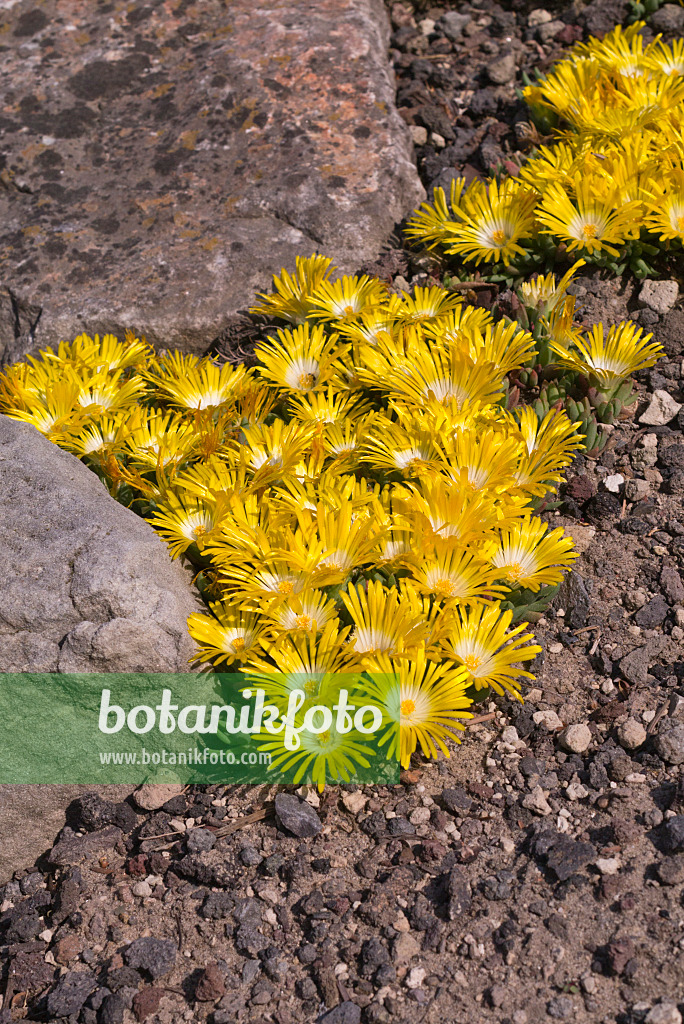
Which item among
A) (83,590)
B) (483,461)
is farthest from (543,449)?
(83,590)

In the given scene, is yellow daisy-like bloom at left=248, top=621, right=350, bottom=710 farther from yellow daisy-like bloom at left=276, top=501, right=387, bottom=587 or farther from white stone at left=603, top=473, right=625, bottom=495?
white stone at left=603, top=473, right=625, bottom=495

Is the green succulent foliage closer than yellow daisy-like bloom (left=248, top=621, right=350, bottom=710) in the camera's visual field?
No

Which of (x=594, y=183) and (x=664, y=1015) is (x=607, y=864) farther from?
(x=594, y=183)

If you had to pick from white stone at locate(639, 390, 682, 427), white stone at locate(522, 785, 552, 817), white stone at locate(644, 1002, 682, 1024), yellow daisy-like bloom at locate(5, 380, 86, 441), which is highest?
white stone at locate(639, 390, 682, 427)

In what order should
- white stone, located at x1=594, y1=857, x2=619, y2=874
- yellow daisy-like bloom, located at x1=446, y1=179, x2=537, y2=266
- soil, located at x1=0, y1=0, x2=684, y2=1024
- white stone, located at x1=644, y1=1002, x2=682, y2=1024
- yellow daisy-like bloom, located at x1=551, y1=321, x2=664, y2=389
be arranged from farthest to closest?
yellow daisy-like bloom, located at x1=446, y1=179, x2=537, y2=266
yellow daisy-like bloom, located at x1=551, y1=321, x2=664, y2=389
white stone, located at x1=594, y1=857, x2=619, y2=874
soil, located at x1=0, y1=0, x2=684, y2=1024
white stone, located at x1=644, y1=1002, x2=682, y2=1024

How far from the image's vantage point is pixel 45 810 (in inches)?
93.3

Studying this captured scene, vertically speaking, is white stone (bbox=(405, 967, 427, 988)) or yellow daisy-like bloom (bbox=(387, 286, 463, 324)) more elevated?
yellow daisy-like bloom (bbox=(387, 286, 463, 324))

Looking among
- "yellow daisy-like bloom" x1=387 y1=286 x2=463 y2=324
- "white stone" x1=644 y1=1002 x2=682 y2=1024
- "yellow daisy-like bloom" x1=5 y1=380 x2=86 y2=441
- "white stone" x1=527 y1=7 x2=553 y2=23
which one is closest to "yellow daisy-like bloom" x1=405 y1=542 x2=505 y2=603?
"white stone" x1=644 y1=1002 x2=682 y2=1024

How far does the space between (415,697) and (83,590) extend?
0.88 m

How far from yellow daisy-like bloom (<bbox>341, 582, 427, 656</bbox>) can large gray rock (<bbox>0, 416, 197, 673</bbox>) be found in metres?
0.44

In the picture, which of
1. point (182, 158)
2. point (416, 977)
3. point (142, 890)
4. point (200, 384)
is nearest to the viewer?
point (416, 977)

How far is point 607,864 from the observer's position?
2.07 metres

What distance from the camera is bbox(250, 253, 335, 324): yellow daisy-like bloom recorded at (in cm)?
325

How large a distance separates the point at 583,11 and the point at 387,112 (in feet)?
4.27
